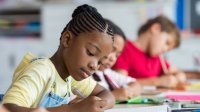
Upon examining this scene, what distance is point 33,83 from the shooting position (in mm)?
792

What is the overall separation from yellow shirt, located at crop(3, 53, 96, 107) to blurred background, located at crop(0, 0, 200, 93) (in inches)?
91.9

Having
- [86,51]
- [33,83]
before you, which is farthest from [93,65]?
[33,83]

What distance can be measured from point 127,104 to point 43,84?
13.4 inches

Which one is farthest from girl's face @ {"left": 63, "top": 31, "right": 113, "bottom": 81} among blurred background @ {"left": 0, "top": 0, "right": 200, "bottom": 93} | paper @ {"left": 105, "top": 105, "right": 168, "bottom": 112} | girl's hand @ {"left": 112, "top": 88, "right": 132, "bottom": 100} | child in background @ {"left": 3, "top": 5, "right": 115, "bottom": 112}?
blurred background @ {"left": 0, "top": 0, "right": 200, "bottom": 93}

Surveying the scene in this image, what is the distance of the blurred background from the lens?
3.38 meters

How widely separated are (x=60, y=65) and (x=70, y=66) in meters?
0.03

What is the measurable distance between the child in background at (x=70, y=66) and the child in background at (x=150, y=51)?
960mm

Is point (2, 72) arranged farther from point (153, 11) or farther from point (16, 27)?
point (153, 11)

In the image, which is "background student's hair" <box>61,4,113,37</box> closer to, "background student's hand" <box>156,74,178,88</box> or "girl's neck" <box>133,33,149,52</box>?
"background student's hand" <box>156,74,178,88</box>

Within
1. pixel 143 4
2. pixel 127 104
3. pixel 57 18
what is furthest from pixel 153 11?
pixel 127 104

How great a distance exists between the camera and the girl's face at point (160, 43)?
1.97m

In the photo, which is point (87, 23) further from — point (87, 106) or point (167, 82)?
point (167, 82)

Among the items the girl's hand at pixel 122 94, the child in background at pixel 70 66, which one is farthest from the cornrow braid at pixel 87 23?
the girl's hand at pixel 122 94

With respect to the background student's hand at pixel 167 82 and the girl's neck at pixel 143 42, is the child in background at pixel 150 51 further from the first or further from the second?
the background student's hand at pixel 167 82
